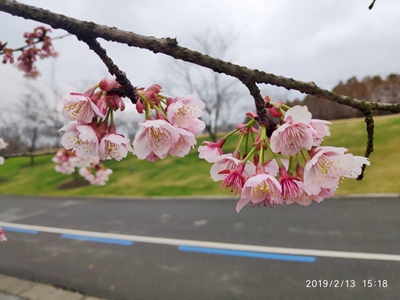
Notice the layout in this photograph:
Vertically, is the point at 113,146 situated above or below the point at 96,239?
above

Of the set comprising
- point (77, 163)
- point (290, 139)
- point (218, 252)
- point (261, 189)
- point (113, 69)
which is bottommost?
point (218, 252)


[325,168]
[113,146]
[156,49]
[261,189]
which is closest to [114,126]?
[113,146]

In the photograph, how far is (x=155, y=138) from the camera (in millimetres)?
682

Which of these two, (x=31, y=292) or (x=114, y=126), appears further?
(x=31, y=292)

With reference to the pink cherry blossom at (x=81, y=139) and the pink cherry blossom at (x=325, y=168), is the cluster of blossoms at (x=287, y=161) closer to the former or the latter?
the pink cherry blossom at (x=325, y=168)

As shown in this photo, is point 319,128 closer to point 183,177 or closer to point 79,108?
point 79,108

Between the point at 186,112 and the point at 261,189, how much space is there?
0.86 feet

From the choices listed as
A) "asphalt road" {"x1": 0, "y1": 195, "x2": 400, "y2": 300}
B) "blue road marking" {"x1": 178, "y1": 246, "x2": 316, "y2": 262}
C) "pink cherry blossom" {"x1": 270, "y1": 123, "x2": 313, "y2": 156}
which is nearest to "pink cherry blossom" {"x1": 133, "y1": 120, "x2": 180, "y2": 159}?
"pink cherry blossom" {"x1": 270, "y1": 123, "x2": 313, "y2": 156}

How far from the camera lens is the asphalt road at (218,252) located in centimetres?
452

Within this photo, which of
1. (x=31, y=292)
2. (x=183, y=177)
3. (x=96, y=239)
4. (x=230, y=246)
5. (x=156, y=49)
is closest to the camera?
(x=156, y=49)

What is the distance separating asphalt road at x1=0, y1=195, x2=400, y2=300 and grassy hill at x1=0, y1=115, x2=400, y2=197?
61.6 inches

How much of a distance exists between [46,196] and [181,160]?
22.8 ft

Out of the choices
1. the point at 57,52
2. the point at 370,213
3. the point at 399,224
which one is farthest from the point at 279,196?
the point at 370,213

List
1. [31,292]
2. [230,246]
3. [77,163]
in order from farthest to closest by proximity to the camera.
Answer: [230,246] < [31,292] < [77,163]
